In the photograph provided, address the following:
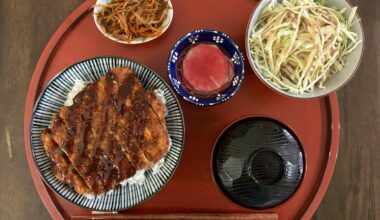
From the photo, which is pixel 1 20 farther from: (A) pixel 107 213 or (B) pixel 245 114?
(B) pixel 245 114

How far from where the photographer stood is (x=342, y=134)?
2.42 metres

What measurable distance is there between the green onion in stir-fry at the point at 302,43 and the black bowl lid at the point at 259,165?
0.26 m

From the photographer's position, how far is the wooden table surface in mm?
2369

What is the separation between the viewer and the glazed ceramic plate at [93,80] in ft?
5.54

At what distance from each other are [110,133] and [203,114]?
517 mm

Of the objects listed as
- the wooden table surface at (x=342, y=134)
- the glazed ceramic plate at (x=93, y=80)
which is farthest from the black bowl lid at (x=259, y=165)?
the wooden table surface at (x=342, y=134)

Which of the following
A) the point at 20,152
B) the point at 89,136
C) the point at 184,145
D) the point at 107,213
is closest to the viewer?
the point at 89,136

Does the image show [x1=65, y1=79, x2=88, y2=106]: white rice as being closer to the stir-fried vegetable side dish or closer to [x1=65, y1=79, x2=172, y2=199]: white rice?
[x1=65, y1=79, x2=172, y2=199]: white rice

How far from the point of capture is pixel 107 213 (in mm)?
1785

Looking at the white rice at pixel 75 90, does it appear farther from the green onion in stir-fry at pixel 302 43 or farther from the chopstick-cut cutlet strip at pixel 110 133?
the green onion in stir-fry at pixel 302 43

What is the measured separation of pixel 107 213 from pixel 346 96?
65.5 inches

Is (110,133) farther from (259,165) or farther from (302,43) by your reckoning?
(302,43)

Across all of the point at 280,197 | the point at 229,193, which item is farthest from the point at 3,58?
the point at 280,197

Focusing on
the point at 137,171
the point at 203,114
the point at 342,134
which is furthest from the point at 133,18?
the point at 342,134
